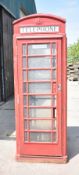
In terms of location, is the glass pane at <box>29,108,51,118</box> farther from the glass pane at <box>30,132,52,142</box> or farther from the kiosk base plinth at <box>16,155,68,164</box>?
the kiosk base plinth at <box>16,155,68,164</box>

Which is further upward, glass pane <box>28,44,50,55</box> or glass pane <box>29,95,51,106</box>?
glass pane <box>28,44,50,55</box>

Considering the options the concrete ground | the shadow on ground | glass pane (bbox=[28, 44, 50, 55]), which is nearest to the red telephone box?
glass pane (bbox=[28, 44, 50, 55])

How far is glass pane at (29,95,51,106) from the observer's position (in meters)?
5.36

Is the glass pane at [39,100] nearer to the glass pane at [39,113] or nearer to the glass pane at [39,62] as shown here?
the glass pane at [39,113]

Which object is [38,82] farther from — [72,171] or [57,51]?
[72,171]

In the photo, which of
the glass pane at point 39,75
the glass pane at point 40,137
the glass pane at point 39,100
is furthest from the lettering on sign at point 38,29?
the glass pane at point 40,137

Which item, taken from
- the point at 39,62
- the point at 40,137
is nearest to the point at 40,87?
the point at 39,62

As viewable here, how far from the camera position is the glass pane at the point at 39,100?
17.6 feet

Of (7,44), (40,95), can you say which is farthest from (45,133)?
(7,44)

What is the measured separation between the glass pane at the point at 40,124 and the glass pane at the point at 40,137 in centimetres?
10

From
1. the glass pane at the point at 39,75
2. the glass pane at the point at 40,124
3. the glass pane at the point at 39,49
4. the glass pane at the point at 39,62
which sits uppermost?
the glass pane at the point at 39,49

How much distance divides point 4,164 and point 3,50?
8.08 metres

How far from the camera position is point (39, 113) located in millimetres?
5434

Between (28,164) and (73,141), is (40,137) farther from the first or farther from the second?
(73,141)
